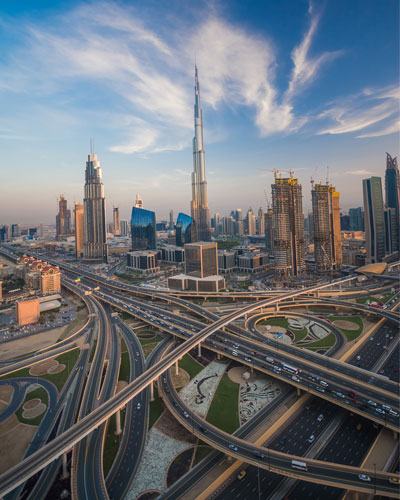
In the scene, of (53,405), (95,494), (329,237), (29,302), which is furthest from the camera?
(329,237)

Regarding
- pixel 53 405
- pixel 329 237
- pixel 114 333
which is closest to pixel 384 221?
pixel 329 237

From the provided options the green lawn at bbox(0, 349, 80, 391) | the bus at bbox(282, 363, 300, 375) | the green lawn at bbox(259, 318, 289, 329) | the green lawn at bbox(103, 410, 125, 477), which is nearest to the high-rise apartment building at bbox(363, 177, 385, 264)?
the green lawn at bbox(259, 318, 289, 329)

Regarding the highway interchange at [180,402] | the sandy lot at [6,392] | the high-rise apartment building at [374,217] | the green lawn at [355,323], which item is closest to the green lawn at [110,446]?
the highway interchange at [180,402]

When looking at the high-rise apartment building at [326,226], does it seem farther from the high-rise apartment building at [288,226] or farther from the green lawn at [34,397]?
the green lawn at [34,397]

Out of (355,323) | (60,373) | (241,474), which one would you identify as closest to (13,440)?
(60,373)

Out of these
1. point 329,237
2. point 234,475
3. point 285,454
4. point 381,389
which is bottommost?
point 234,475

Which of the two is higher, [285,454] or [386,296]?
[386,296]

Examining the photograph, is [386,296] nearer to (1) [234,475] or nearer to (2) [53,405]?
(1) [234,475]
